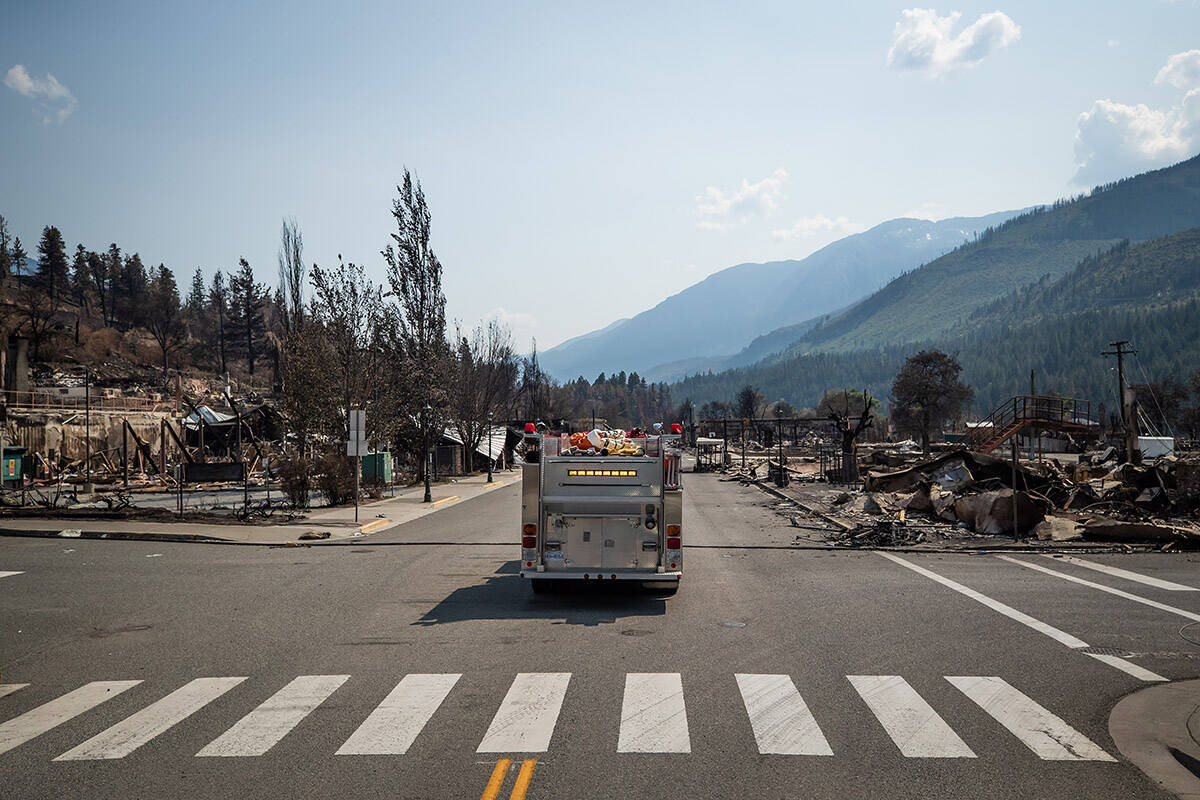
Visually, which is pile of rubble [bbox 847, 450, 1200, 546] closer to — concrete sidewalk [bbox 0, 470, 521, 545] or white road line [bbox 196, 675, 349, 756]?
concrete sidewalk [bbox 0, 470, 521, 545]

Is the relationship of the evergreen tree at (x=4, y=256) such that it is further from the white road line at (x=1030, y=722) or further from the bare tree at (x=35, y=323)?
the white road line at (x=1030, y=722)

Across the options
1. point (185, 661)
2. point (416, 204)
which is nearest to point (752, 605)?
point (185, 661)

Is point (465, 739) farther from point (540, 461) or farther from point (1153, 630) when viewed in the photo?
point (1153, 630)

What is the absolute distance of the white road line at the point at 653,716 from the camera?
20.9 feet

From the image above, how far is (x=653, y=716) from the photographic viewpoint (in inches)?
279

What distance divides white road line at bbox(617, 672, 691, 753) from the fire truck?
142 inches

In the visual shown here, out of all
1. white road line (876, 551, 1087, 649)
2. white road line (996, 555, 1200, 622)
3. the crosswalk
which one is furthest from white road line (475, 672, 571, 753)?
white road line (996, 555, 1200, 622)

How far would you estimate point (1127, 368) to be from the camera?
198 m

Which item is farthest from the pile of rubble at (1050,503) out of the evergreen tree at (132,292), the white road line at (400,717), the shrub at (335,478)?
the evergreen tree at (132,292)

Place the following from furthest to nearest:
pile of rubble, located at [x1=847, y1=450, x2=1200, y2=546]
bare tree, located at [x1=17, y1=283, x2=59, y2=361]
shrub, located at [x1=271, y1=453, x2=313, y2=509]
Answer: bare tree, located at [x1=17, y1=283, x2=59, y2=361] → shrub, located at [x1=271, y1=453, x2=313, y2=509] → pile of rubble, located at [x1=847, y1=450, x2=1200, y2=546]

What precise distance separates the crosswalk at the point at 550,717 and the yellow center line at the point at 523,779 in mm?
261

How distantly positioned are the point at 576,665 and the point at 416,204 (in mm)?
34134

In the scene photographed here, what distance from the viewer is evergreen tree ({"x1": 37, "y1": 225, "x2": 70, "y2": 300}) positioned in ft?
405

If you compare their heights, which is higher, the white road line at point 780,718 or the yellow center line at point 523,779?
the yellow center line at point 523,779
